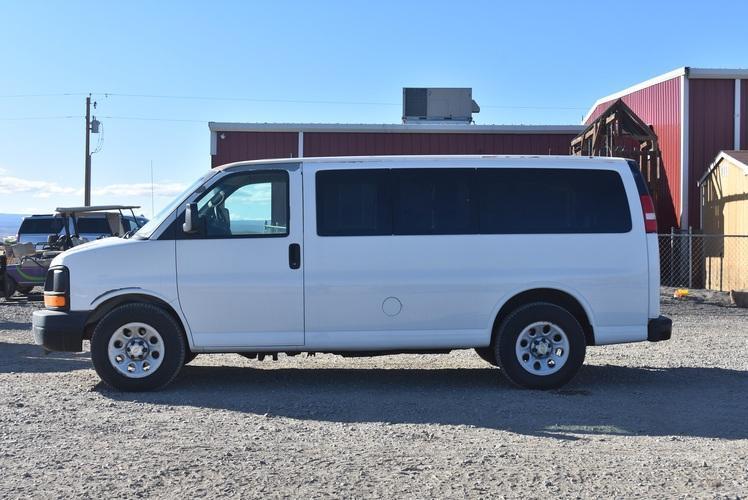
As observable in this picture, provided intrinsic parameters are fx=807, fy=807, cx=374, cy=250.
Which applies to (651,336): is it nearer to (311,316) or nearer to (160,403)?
(311,316)

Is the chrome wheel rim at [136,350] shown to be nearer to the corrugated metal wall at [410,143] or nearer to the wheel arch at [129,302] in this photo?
the wheel arch at [129,302]

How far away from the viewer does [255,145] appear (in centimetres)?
2203

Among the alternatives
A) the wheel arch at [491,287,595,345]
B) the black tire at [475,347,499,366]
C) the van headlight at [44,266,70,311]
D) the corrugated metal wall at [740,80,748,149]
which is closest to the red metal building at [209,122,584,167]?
the corrugated metal wall at [740,80,748,149]

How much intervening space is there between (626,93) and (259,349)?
1817cm

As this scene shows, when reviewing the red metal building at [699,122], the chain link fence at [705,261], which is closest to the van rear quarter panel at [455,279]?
the chain link fence at [705,261]

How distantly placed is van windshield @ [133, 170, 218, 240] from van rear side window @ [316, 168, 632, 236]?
1.12 metres

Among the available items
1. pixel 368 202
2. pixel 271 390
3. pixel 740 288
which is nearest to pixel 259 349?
pixel 271 390

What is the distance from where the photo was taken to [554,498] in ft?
15.4

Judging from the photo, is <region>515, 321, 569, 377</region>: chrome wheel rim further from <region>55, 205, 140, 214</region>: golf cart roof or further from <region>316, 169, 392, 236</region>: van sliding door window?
<region>55, 205, 140, 214</region>: golf cart roof

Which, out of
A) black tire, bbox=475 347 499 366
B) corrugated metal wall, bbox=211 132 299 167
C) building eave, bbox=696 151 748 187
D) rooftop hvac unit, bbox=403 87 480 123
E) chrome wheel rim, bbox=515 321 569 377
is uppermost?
rooftop hvac unit, bbox=403 87 480 123

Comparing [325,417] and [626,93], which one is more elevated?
[626,93]

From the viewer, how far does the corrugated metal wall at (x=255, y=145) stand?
21.9 m

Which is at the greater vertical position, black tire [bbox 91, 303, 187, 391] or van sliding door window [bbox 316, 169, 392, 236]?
van sliding door window [bbox 316, 169, 392, 236]

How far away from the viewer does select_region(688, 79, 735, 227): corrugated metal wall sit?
19.6 m
